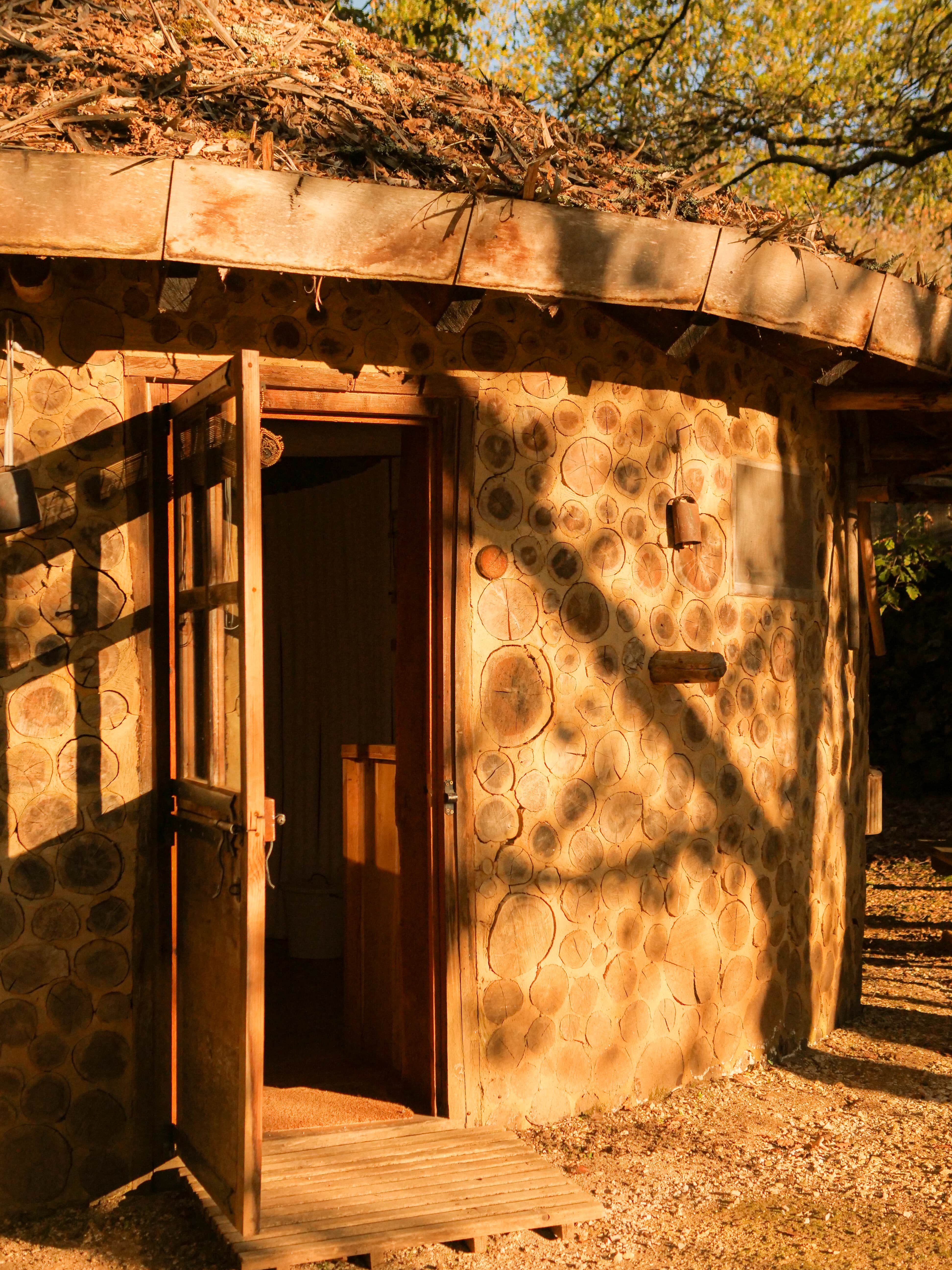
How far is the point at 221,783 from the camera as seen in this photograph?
11.9ft

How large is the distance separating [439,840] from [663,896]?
1.02 metres

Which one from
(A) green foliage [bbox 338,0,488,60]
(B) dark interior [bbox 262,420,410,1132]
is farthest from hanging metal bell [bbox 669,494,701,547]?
(A) green foliage [bbox 338,0,488,60]

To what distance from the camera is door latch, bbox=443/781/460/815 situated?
13.9 ft

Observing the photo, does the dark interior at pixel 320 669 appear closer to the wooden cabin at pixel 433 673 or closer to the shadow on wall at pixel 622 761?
the wooden cabin at pixel 433 673

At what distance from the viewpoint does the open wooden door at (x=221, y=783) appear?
3.30 meters

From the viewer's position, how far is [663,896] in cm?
477

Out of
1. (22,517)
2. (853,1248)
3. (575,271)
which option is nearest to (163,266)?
(22,517)

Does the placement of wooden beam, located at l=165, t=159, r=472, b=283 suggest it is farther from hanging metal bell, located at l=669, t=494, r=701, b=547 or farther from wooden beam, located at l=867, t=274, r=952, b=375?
wooden beam, located at l=867, t=274, r=952, b=375

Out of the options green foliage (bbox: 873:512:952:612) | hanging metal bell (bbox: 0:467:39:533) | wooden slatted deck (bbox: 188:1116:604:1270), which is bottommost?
wooden slatted deck (bbox: 188:1116:604:1270)

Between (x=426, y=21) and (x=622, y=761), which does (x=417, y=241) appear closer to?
(x=622, y=761)

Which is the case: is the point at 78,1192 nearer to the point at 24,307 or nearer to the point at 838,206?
the point at 24,307

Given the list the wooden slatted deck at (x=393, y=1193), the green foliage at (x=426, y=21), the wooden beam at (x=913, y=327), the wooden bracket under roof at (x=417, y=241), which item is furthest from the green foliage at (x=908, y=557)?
the wooden slatted deck at (x=393, y=1193)

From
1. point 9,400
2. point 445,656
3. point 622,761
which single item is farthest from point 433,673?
point 9,400

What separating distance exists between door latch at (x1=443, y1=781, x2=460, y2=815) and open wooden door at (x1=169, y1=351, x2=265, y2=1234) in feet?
2.66
